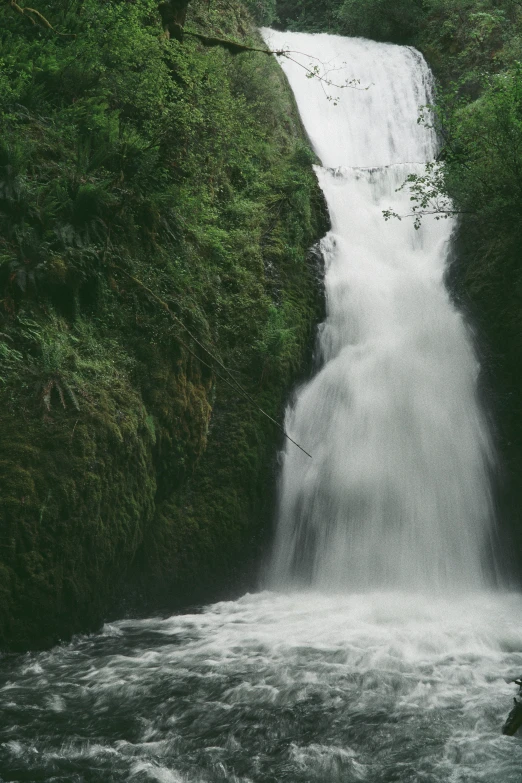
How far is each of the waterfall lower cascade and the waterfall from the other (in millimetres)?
31

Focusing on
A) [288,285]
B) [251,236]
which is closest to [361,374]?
[288,285]

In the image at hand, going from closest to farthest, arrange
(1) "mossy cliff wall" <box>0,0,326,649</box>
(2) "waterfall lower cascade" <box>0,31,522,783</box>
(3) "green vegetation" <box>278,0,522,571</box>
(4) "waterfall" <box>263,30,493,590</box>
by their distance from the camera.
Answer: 1. (2) "waterfall lower cascade" <box>0,31,522,783</box>
2. (1) "mossy cliff wall" <box>0,0,326,649</box>
3. (4) "waterfall" <box>263,30,493,590</box>
4. (3) "green vegetation" <box>278,0,522,571</box>

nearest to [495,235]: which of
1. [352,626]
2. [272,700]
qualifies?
[352,626]

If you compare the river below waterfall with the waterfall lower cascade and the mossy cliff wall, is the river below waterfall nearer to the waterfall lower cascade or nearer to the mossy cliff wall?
the waterfall lower cascade

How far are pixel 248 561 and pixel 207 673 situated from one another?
3.01 meters

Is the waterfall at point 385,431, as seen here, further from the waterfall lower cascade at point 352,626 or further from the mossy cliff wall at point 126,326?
the mossy cliff wall at point 126,326

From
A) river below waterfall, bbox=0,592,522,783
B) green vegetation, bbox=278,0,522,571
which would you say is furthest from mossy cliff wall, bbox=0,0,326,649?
green vegetation, bbox=278,0,522,571

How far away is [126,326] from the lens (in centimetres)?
826

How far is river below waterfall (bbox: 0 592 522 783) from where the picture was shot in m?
4.62

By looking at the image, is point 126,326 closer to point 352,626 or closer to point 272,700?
point 352,626

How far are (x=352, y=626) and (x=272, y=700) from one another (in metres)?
2.13

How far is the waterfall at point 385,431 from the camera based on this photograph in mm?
9234

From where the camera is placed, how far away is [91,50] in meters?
9.33

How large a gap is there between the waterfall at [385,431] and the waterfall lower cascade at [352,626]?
1.2 inches
